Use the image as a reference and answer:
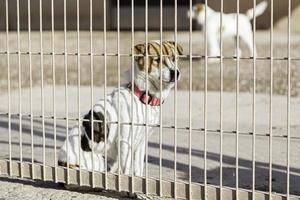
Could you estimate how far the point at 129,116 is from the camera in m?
5.77

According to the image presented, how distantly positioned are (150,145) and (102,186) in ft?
10.4

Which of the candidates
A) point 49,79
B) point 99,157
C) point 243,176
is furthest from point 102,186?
point 49,79

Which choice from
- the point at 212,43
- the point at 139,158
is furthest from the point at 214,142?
the point at 212,43

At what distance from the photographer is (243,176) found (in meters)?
7.16

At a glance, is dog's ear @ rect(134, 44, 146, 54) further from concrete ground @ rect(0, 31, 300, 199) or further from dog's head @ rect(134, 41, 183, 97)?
concrete ground @ rect(0, 31, 300, 199)

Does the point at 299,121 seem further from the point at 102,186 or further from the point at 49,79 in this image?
the point at 49,79

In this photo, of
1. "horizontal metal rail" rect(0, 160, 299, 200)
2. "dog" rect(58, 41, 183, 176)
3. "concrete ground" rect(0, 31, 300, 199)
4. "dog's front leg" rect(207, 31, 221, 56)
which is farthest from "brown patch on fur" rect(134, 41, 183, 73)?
"dog's front leg" rect(207, 31, 221, 56)

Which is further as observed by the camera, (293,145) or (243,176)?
(293,145)

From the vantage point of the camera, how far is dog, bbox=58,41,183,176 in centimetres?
565

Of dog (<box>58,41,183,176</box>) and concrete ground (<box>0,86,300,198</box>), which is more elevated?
dog (<box>58,41,183,176</box>)

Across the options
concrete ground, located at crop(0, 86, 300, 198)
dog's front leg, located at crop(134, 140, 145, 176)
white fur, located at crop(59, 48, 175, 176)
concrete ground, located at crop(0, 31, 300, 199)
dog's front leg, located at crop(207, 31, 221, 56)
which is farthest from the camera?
dog's front leg, located at crop(207, 31, 221, 56)

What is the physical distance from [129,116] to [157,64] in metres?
0.49

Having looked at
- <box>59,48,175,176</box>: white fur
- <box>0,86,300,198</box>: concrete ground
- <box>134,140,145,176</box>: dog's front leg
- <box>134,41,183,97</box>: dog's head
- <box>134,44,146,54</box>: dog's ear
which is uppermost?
<box>134,44,146,54</box>: dog's ear

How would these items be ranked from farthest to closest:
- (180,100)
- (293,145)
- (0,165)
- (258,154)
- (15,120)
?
(180,100), (15,120), (293,145), (258,154), (0,165)
